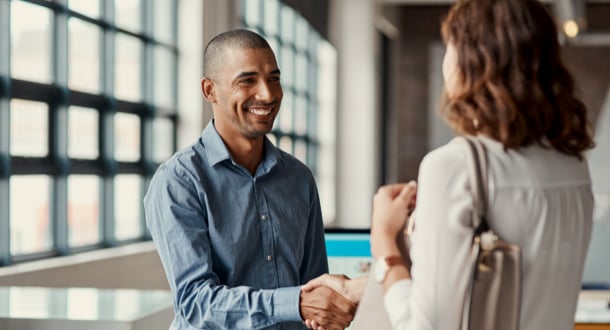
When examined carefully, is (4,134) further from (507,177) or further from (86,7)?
(507,177)

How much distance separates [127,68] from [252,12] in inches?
121

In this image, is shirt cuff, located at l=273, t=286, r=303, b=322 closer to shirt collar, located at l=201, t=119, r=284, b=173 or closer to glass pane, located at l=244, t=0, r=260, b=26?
shirt collar, located at l=201, t=119, r=284, b=173

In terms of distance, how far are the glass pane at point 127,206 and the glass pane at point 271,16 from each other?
12.2 feet

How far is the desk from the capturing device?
2490mm

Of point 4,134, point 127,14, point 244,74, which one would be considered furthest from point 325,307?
point 127,14

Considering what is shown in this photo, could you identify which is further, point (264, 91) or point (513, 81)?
point (264, 91)

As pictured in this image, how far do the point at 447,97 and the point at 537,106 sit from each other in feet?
0.48

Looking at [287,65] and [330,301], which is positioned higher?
[287,65]

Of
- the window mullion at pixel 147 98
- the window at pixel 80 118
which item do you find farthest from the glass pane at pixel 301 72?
the window mullion at pixel 147 98

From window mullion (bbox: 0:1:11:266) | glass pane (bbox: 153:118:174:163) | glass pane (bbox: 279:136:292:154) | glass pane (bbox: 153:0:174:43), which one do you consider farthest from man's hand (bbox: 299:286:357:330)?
glass pane (bbox: 279:136:292:154)

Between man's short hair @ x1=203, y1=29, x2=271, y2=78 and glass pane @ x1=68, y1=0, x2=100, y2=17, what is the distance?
3655mm

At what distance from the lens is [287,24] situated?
11.2 meters

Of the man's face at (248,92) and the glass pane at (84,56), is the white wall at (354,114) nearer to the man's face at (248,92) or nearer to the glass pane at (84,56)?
the glass pane at (84,56)

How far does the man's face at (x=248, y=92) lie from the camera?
2238mm
